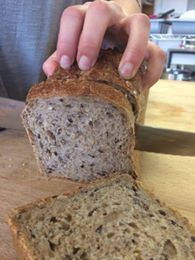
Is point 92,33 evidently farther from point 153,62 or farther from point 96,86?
point 153,62

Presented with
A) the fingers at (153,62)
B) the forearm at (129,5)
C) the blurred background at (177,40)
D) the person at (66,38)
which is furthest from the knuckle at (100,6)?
the blurred background at (177,40)

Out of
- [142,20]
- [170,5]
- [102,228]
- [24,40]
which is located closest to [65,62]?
[142,20]

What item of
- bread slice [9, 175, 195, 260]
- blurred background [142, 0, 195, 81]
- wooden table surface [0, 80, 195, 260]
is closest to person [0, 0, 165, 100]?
wooden table surface [0, 80, 195, 260]

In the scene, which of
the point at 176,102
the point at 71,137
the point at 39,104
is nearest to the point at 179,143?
the point at 71,137

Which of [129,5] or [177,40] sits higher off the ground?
[129,5]

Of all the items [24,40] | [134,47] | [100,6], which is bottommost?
[24,40]

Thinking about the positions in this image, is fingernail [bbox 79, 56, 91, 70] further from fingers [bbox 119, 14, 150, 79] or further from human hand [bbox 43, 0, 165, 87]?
fingers [bbox 119, 14, 150, 79]

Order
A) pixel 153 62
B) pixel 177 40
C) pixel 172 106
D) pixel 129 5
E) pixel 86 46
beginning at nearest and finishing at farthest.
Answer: pixel 86 46
pixel 153 62
pixel 129 5
pixel 172 106
pixel 177 40
